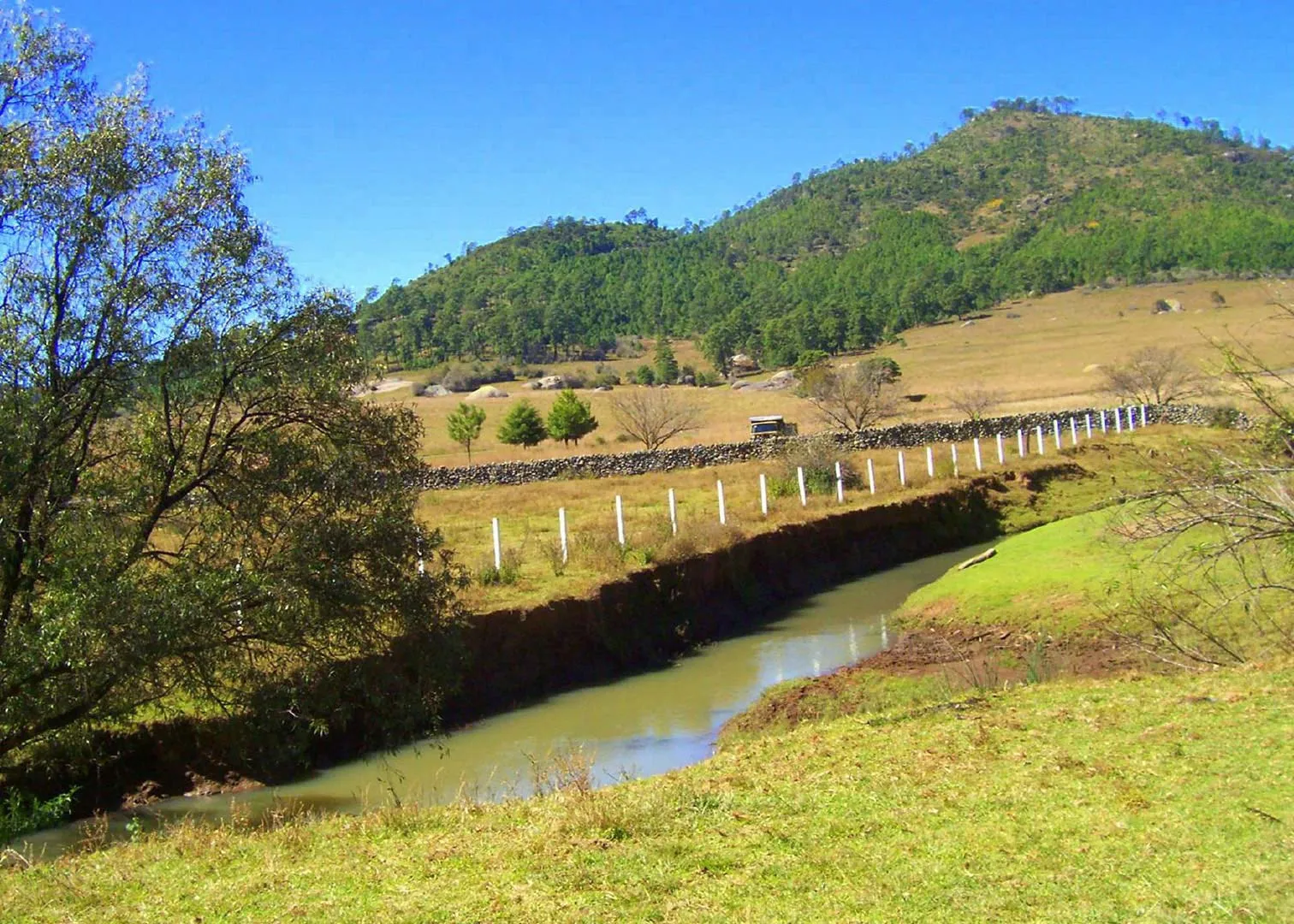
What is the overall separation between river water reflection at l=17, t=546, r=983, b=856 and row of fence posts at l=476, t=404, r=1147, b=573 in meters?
2.69

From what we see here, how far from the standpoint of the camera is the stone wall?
46.1 m

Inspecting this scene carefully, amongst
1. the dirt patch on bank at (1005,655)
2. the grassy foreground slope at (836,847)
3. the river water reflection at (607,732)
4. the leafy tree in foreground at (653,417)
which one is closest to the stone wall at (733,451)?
the leafy tree in foreground at (653,417)

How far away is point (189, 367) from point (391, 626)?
→ 128 inches

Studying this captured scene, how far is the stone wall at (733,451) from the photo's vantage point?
4612cm

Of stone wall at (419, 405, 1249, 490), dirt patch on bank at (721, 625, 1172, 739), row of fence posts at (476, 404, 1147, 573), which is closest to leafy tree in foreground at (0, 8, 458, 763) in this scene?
row of fence posts at (476, 404, 1147, 573)

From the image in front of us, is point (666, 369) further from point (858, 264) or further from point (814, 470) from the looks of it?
point (814, 470)

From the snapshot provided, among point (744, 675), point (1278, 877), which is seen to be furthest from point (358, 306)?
point (744, 675)

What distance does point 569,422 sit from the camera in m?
65.0

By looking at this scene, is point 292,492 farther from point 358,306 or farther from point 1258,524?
point 1258,524

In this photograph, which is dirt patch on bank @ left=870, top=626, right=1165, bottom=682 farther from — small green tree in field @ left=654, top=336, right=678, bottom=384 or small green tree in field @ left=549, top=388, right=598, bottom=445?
small green tree in field @ left=654, top=336, right=678, bottom=384

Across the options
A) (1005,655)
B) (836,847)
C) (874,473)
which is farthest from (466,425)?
(836,847)

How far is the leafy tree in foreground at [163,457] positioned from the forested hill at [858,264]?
101 meters

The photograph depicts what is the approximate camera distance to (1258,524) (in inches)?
499

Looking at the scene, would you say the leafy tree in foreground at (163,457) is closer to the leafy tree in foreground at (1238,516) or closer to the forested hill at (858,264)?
the leafy tree in foreground at (1238,516)
